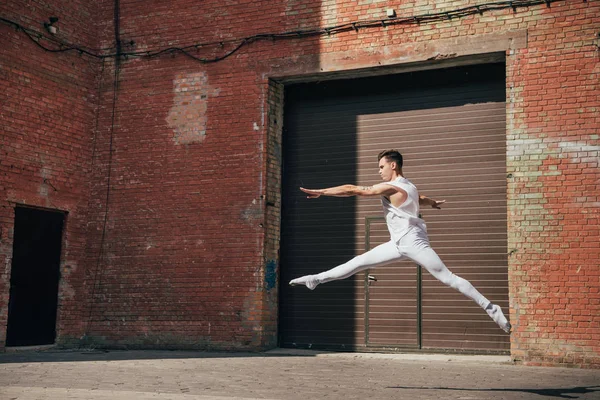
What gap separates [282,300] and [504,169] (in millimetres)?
4391

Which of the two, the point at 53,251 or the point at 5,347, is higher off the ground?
the point at 53,251

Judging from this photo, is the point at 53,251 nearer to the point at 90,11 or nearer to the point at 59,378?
the point at 90,11

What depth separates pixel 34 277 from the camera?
13398 millimetres

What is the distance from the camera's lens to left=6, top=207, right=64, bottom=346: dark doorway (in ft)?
42.9

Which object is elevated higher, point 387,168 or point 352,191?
point 387,168

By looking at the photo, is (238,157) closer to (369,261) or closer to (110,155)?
(110,155)

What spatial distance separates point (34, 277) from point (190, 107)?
403 centimetres

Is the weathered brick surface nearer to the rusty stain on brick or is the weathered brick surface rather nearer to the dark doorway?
the rusty stain on brick

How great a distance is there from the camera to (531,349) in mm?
11141

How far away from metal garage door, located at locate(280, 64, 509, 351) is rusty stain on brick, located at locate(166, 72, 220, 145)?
4.94ft

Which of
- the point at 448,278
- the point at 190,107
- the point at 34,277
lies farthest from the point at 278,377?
the point at 190,107

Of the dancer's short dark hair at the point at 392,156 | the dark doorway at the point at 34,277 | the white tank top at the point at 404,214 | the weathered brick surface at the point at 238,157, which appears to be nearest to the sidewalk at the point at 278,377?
the dark doorway at the point at 34,277

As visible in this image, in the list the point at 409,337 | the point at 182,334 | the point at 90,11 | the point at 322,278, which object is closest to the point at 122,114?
the point at 90,11

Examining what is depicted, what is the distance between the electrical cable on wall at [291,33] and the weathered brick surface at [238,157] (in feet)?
0.29
